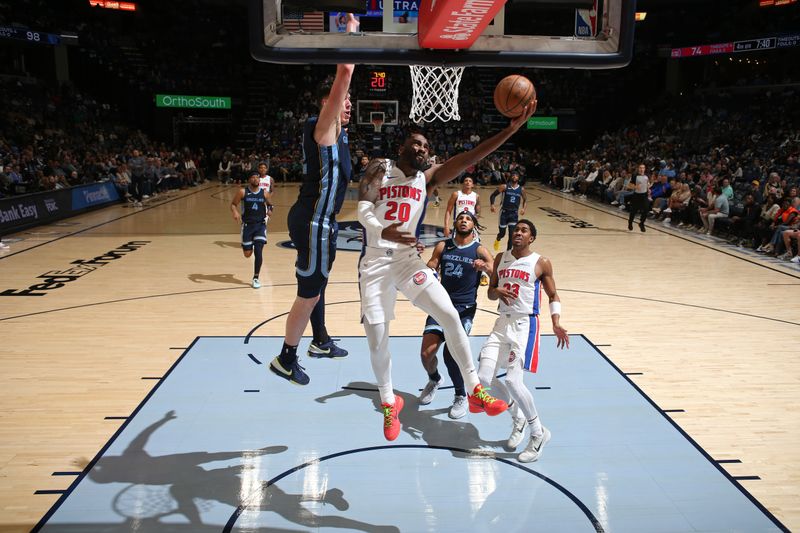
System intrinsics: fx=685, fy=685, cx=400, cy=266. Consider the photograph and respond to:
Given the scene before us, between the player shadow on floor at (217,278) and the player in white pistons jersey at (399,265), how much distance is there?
6432 mm

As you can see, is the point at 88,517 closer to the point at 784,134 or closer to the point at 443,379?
the point at 443,379

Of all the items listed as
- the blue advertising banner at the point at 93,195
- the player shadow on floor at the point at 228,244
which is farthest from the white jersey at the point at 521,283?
the blue advertising banner at the point at 93,195

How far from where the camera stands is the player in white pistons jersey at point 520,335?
4.84 m

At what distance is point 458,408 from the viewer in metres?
5.55

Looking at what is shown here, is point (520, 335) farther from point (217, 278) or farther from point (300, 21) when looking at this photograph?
point (217, 278)

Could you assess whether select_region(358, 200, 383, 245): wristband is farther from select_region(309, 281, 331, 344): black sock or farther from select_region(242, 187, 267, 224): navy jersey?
select_region(242, 187, 267, 224): navy jersey

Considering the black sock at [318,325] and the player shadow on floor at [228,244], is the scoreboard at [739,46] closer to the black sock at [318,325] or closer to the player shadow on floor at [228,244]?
the player shadow on floor at [228,244]

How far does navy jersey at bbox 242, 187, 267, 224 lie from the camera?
9.87m

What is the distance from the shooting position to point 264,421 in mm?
5469

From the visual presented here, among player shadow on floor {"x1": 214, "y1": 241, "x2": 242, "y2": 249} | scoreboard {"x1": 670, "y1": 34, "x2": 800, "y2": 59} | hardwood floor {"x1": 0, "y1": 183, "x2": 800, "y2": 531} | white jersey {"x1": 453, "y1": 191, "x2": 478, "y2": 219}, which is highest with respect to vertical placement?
scoreboard {"x1": 670, "y1": 34, "x2": 800, "y2": 59}

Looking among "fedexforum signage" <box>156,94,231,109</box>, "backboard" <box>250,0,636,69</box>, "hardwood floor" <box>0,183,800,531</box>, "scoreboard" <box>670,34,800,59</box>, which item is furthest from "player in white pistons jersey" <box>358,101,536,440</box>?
"fedexforum signage" <box>156,94,231,109</box>

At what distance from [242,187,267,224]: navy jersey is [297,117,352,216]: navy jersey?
5482 mm

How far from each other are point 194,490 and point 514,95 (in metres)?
3.19

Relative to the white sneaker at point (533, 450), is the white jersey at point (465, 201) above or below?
above
